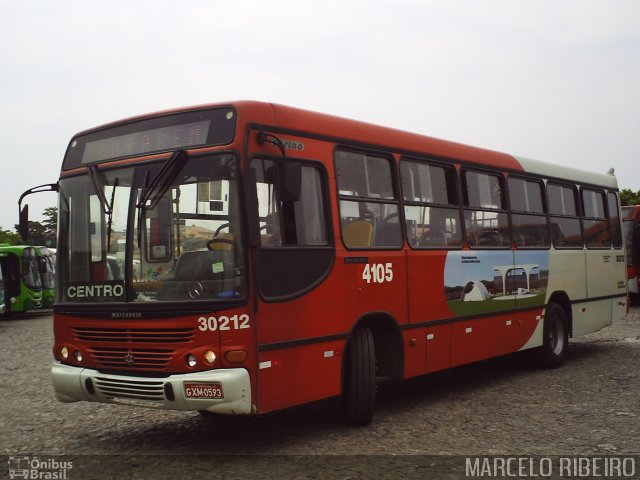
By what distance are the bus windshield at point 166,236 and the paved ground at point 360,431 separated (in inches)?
53.9

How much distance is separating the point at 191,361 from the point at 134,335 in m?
0.60

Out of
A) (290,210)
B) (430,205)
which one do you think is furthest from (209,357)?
(430,205)

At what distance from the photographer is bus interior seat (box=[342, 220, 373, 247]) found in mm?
7573

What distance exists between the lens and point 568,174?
485 inches

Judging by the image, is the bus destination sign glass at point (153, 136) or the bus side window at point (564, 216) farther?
the bus side window at point (564, 216)

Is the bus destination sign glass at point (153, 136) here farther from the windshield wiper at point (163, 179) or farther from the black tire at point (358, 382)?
the black tire at point (358, 382)

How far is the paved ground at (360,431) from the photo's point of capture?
6277 millimetres

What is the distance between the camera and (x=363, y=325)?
7.79m

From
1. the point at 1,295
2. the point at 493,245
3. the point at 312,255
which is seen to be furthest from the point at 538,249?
the point at 1,295

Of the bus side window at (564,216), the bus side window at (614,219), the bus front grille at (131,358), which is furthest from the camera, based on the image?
the bus side window at (614,219)

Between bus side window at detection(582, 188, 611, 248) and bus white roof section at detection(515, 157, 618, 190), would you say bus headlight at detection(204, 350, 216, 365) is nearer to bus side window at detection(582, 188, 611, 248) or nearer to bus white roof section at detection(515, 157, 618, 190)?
bus white roof section at detection(515, 157, 618, 190)

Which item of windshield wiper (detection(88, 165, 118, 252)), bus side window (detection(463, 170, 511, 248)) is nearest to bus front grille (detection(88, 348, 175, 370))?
windshield wiper (detection(88, 165, 118, 252))

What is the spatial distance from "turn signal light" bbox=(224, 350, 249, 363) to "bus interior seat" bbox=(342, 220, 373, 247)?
69.0 inches

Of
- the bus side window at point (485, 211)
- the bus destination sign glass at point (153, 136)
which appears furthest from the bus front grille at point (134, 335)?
the bus side window at point (485, 211)
